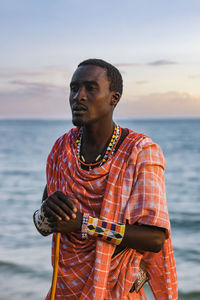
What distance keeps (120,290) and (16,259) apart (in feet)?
17.5

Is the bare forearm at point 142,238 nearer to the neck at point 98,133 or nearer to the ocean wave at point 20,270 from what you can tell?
the neck at point 98,133

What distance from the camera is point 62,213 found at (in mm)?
2254

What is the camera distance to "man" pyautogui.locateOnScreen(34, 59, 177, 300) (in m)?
2.35

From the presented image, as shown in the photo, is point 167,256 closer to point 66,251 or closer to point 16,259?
point 66,251

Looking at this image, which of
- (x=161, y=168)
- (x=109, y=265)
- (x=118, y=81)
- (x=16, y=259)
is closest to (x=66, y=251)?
(x=109, y=265)

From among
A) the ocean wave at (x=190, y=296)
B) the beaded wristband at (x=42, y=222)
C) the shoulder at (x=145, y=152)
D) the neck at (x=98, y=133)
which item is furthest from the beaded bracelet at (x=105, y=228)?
the ocean wave at (x=190, y=296)

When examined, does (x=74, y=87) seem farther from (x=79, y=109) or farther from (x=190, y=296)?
(x=190, y=296)

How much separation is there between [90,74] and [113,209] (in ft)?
2.42

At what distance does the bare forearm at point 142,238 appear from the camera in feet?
7.68

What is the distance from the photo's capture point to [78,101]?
2.46 metres

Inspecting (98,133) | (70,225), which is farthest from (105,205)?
(98,133)

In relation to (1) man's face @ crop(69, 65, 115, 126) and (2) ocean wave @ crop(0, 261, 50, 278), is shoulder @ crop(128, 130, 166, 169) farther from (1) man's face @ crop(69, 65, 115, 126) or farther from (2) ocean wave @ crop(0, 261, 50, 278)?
(2) ocean wave @ crop(0, 261, 50, 278)

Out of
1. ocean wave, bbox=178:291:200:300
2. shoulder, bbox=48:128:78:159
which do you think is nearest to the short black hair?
shoulder, bbox=48:128:78:159

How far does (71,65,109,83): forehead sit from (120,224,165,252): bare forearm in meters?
0.80
